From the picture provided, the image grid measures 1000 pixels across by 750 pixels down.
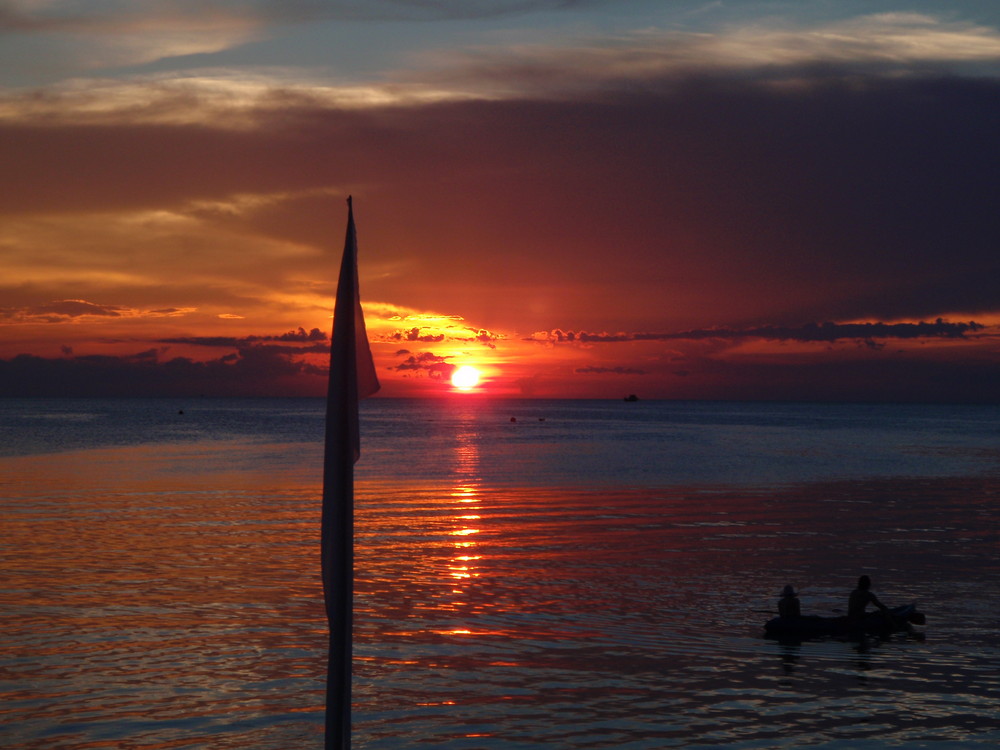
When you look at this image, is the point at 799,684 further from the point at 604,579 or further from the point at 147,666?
the point at 147,666

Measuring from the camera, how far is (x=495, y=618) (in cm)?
2147

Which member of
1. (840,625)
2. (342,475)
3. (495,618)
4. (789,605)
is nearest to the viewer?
(342,475)

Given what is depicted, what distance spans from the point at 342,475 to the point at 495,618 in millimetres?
14890

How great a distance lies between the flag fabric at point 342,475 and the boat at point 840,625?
1460 cm

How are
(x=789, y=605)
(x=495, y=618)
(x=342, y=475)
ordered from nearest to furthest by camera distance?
(x=342, y=475) < (x=789, y=605) < (x=495, y=618)

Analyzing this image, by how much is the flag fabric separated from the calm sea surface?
711 cm

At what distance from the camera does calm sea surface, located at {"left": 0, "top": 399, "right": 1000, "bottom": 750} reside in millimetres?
14812

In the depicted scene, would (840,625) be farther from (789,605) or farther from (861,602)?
(789,605)

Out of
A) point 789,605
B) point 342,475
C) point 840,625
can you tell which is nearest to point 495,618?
point 789,605

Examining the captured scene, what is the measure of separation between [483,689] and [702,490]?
37147mm

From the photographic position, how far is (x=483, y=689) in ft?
53.9

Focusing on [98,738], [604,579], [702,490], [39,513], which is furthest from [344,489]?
[702,490]

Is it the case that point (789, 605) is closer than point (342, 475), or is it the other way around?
point (342, 475)

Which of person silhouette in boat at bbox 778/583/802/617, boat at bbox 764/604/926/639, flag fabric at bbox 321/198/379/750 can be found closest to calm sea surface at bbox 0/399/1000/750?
boat at bbox 764/604/926/639
